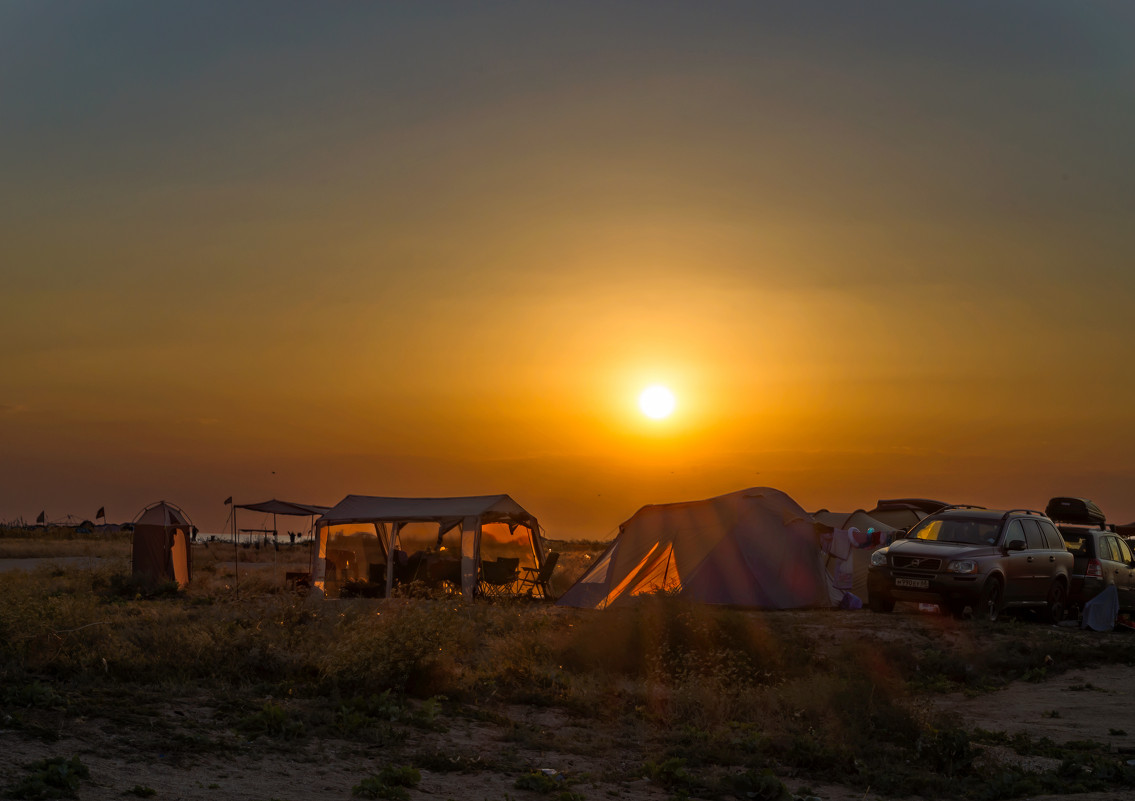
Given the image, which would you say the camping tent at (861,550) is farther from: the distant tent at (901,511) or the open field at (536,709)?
the open field at (536,709)

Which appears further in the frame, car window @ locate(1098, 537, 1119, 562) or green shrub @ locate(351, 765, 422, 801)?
car window @ locate(1098, 537, 1119, 562)

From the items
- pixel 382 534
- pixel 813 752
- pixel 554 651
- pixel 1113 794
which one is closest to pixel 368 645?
pixel 554 651

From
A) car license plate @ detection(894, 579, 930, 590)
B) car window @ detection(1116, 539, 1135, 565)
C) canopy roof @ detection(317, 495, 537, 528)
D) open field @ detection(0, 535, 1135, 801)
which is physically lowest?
open field @ detection(0, 535, 1135, 801)

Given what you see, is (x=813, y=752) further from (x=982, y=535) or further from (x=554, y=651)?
(x=982, y=535)

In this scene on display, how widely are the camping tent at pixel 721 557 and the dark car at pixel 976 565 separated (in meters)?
1.84

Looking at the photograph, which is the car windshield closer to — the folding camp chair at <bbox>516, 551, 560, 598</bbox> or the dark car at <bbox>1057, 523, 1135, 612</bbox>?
the dark car at <bbox>1057, 523, 1135, 612</bbox>

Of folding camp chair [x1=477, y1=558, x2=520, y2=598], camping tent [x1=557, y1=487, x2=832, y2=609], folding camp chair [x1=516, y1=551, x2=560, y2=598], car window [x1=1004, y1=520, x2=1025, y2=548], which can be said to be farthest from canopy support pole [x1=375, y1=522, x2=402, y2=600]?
car window [x1=1004, y1=520, x2=1025, y2=548]

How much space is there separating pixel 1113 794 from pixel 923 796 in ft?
4.81

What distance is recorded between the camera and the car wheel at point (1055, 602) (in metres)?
20.1

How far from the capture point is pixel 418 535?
25.7 metres

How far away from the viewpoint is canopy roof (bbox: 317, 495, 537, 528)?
82.1ft

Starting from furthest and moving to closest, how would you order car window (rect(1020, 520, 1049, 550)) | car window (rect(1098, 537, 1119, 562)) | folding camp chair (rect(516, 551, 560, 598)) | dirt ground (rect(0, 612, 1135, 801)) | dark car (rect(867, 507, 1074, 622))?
folding camp chair (rect(516, 551, 560, 598)) < car window (rect(1098, 537, 1119, 562)) < car window (rect(1020, 520, 1049, 550)) < dark car (rect(867, 507, 1074, 622)) < dirt ground (rect(0, 612, 1135, 801))

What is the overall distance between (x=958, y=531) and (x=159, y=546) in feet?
66.2

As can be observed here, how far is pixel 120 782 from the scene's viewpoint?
7.25 metres
